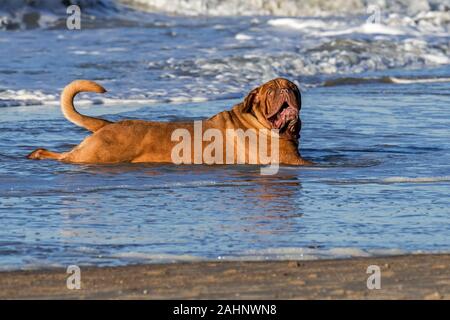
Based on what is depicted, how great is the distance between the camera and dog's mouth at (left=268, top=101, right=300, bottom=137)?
8406 mm

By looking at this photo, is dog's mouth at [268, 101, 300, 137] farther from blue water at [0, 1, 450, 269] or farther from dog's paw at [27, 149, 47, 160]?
dog's paw at [27, 149, 47, 160]

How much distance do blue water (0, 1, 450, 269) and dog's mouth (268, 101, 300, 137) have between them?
33 cm

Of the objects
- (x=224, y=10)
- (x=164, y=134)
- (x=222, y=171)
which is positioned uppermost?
(x=164, y=134)

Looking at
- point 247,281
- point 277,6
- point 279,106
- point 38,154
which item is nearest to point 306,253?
point 247,281

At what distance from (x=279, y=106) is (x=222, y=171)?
618 millimetres

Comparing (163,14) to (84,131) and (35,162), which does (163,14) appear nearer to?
(84,131)

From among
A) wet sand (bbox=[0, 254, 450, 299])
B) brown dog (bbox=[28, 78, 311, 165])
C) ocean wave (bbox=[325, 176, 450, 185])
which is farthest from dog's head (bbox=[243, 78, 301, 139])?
wet sand (bbox=[0, 254, 450, 299])

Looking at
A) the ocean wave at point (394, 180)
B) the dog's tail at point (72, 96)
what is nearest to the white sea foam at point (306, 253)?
the ocean wave at point (394, 180)

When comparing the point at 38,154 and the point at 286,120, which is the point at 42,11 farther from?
the point at 286,120

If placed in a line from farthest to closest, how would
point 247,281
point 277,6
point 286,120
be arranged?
point 277,6, point 286,120, point 247,281

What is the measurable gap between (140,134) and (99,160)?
33 centimetres

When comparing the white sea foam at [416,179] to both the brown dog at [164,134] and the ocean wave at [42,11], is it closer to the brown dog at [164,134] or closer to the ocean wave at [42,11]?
the brown dog at [164,134]

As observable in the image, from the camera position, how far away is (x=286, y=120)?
27.8 feet

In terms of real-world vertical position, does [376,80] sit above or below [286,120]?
below
